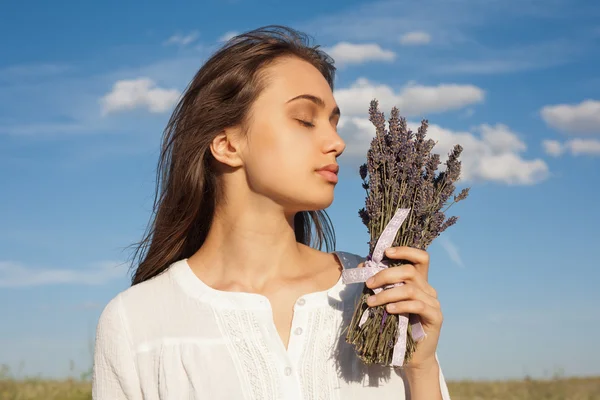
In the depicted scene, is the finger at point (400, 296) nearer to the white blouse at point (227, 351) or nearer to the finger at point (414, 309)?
the finger at point (414, 309)

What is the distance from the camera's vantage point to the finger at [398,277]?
2.68 metres

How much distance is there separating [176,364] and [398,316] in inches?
42.6

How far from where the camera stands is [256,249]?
10.9 ft

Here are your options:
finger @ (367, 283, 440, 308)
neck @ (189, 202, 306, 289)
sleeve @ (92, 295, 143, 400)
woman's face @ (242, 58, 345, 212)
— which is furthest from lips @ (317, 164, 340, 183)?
sleeve @ (92, 295, 143, 400)

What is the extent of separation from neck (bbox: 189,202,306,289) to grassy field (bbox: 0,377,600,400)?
2.92 meters

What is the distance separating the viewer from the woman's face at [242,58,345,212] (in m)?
3.04

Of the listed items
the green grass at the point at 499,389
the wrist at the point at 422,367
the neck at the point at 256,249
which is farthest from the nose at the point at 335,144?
the green grass at the point at 499,389

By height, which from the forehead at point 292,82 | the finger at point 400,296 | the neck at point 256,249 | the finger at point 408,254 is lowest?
the finger at point 400,296

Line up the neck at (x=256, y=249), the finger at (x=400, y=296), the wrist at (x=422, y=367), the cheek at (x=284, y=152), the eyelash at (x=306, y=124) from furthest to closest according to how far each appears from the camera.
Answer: the neck at (x=256, y=249) → the eyelash at (x=306, y=124) → the cheek at (x=284, y=152) → the wrist at (x=422, y=367) → the finger at (x=400, y=296)

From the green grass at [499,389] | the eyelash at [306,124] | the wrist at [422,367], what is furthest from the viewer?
the green grass at [499,389]

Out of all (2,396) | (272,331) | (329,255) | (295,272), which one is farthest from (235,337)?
(2,396)

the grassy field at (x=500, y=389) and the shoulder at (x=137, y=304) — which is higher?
Result: the shoulder at (x=137, y=304)

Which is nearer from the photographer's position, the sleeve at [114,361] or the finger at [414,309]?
the finger at [414,309]

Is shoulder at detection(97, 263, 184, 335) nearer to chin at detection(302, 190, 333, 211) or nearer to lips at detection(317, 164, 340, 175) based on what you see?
chin at detection(302, 190, 333, 211)
